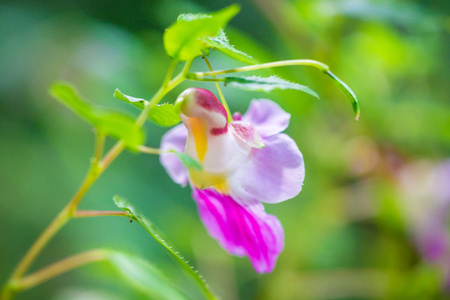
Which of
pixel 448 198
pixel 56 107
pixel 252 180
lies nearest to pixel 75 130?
pixel 56 107

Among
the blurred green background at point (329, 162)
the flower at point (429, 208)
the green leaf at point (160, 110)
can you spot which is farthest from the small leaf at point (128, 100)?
the flower at point (429, 208)

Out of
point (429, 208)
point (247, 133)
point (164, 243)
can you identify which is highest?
point (429, 208)

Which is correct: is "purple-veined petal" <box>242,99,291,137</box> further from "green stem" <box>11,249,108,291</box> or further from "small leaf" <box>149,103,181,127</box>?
"green stem" <box>11,249,108,291</box>

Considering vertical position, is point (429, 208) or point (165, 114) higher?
point (429, 208)

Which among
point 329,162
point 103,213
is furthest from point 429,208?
point 103,213

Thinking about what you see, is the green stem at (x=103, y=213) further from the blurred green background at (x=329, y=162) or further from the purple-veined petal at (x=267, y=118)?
the blurred green background at (x=329, y=162)

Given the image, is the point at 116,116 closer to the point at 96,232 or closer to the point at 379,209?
the point at 379,209

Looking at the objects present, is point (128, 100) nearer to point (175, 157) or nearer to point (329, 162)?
point (175, 157)
